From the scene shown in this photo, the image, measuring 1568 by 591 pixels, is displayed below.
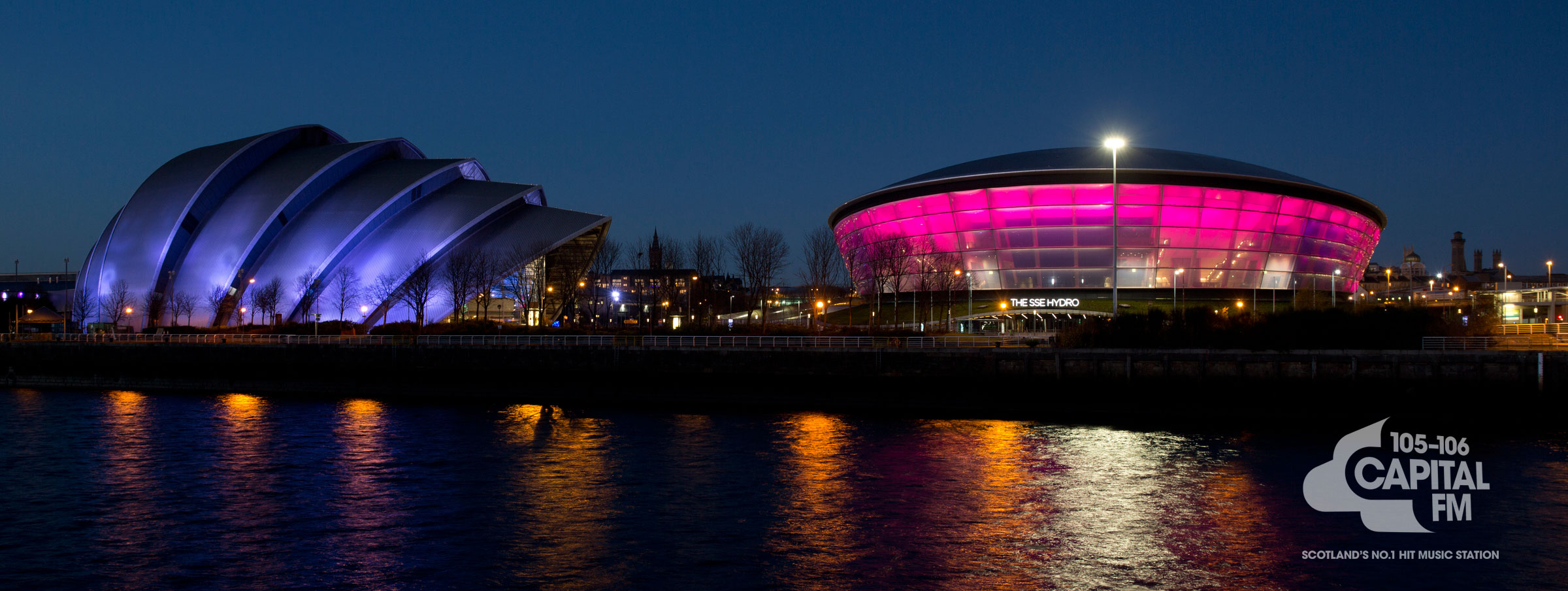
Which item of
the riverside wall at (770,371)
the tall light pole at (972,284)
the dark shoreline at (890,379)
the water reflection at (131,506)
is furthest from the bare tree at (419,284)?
the tall light pole at (972,284)

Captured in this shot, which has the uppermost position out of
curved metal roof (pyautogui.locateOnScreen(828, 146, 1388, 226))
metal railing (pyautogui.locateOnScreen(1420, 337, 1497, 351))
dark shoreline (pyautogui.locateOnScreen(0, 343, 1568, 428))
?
curved metal roof (pyautogui.locateOnScreen(828, 146, 1388, 226))

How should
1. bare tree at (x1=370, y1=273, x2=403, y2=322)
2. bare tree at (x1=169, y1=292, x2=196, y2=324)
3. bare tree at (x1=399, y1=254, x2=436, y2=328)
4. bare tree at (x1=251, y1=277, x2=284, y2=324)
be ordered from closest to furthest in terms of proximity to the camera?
bare tree at (x1=399, y1=254, x2=436, y2=328) → bare tree at (x1=251, y1=277, x2=284, y2=324) → bare tree at (x1=169, y1=292, x2=196, y2=324) → bare tree at (x1=370, y1=273, x2=403, y2=322)

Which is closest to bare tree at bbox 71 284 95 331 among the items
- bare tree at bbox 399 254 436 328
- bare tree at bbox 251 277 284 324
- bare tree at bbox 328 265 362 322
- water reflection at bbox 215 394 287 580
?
bare tree at bbox 251 277 284 324

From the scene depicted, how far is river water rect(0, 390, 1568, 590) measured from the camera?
16.8m

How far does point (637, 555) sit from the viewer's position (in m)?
18.0

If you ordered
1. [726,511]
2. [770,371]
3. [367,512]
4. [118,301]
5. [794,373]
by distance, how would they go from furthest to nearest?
[118,301] → [770,371] → [794,373] → [367,512] → [726,511]

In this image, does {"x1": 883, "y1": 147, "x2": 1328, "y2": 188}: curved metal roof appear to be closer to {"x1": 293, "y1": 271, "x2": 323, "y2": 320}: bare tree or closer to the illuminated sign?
the illuminated sign

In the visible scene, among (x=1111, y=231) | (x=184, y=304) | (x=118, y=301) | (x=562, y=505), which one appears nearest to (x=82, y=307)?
(x=118, y=301)

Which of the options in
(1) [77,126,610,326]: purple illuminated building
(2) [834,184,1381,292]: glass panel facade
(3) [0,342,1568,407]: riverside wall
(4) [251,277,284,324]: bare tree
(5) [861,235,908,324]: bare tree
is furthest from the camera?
(1) [77,126,610,326]: purple illuminated building

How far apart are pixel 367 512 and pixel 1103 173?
63.1 metres

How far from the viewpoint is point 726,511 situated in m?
21.6

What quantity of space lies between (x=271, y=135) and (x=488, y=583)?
78.5 meters

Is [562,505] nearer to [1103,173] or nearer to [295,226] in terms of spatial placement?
[1103,173]

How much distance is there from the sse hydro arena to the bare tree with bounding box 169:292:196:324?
166ft
